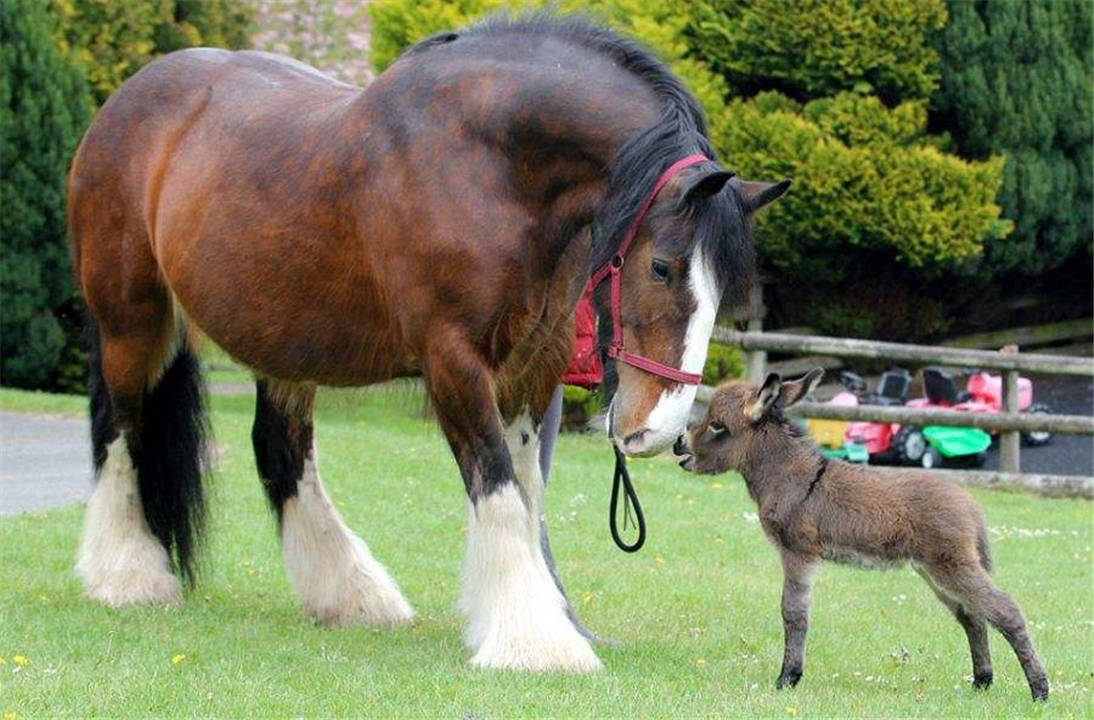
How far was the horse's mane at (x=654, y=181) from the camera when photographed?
5.21 meters

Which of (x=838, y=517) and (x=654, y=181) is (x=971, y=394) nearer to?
(x=838, y=517)

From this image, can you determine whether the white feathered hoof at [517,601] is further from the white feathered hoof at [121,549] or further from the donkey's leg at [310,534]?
the white feathered hoof at [121,549]

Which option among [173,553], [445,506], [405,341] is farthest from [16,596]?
[445,506]

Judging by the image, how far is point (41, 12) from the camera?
650 inches

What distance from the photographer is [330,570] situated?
6.98m

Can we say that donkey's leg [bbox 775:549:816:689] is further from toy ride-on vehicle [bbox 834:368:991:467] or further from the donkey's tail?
toy ride-on vehicle [bbox 834:368:991:467]

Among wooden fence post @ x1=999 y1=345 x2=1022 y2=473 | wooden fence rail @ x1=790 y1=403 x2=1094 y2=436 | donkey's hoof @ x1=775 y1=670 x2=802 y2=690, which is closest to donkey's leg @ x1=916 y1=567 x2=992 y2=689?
donkey's hoof @ x1=775 y1=670 x2=802 y2=690

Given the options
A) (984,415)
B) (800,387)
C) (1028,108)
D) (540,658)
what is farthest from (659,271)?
(1028,108)

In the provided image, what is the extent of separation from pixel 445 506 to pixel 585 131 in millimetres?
5908

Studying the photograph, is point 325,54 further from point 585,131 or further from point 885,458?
point 585,131

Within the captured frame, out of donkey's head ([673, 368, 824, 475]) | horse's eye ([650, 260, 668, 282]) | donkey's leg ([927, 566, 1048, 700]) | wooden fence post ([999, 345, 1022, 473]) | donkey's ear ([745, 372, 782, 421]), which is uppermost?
horse's eye ([650, 260, 668, 282])

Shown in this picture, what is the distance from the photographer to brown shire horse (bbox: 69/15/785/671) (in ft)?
17.5

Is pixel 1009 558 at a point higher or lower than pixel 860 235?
higher

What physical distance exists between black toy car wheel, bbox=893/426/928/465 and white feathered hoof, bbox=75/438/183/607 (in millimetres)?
9455
